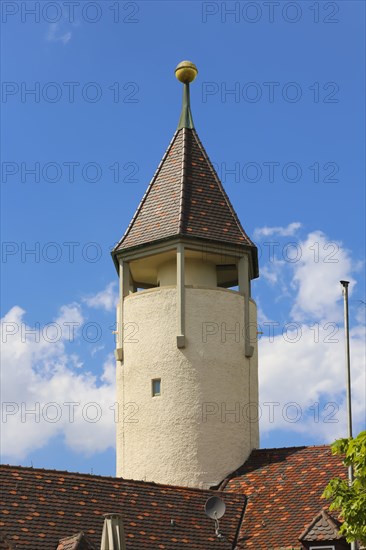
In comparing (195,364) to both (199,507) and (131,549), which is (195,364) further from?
(131,549)

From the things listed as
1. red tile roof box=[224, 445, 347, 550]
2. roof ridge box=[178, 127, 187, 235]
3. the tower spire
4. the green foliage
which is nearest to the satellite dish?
red tile roof box=[224, 445, 347, 550]

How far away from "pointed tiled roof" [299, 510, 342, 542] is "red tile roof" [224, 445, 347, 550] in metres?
0.27

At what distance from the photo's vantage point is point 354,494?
2588 centimetres

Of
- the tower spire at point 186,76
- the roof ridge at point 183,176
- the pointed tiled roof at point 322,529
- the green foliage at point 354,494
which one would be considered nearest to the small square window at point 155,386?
the roof ridge at point 183,176

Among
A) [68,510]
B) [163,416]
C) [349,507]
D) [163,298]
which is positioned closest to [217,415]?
[163,416]

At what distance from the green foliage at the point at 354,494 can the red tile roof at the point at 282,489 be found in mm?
6527

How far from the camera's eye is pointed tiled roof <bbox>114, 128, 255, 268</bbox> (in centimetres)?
4084

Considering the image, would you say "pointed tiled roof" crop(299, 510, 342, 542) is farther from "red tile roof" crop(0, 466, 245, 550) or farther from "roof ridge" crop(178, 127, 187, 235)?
"roof ridge" crop(178, 127, 187, 235)

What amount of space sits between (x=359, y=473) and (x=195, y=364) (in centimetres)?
1426

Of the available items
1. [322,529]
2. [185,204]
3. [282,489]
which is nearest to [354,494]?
[322,529]

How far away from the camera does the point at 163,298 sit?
4016 centimetres

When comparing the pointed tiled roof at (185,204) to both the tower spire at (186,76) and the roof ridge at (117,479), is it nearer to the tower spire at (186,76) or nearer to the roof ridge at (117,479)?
the tower spire at (186,76)

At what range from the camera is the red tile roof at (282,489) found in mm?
33750

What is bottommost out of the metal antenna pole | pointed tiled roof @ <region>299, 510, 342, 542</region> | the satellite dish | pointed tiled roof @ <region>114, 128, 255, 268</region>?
pointed tiled roof @ <region>299, 510, 342, 542</region>
